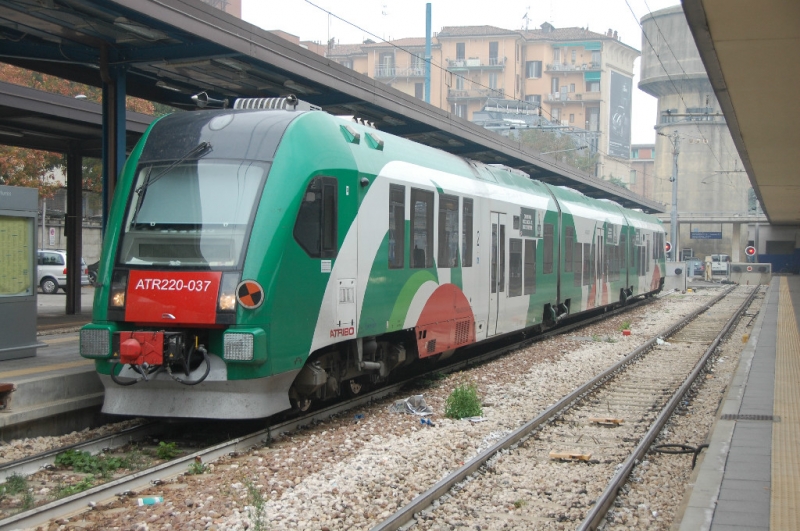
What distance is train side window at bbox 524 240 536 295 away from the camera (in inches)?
617

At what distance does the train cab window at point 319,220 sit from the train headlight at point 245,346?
110 centimetres

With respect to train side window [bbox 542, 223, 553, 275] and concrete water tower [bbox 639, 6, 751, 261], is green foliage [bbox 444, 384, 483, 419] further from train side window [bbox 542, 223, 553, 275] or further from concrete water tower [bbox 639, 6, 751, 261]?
concrete water tower [bbox 639, 6, 751, 261]

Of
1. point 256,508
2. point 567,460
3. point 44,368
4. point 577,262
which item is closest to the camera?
point 256,508

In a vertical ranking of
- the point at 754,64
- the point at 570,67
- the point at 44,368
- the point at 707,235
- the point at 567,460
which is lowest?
the point at 567,460

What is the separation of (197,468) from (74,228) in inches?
488

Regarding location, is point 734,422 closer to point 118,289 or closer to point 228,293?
point 228,293

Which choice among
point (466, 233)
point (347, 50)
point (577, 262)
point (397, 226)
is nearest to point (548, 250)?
point (577, 262)

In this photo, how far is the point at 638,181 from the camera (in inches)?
4857

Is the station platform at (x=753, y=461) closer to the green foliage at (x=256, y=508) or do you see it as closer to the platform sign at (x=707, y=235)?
the green foliage at (x=256, y=508)

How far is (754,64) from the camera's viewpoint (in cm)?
1004

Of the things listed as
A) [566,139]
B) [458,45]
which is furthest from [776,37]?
[458,45]

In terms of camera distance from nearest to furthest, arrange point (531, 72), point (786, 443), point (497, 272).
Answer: point (786, 443) → point (497, 272) → point (531, 72)

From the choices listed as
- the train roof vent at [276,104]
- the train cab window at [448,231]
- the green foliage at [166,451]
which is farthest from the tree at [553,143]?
the green foliage at [166,451]

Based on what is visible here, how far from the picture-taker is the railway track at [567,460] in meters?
6.39
